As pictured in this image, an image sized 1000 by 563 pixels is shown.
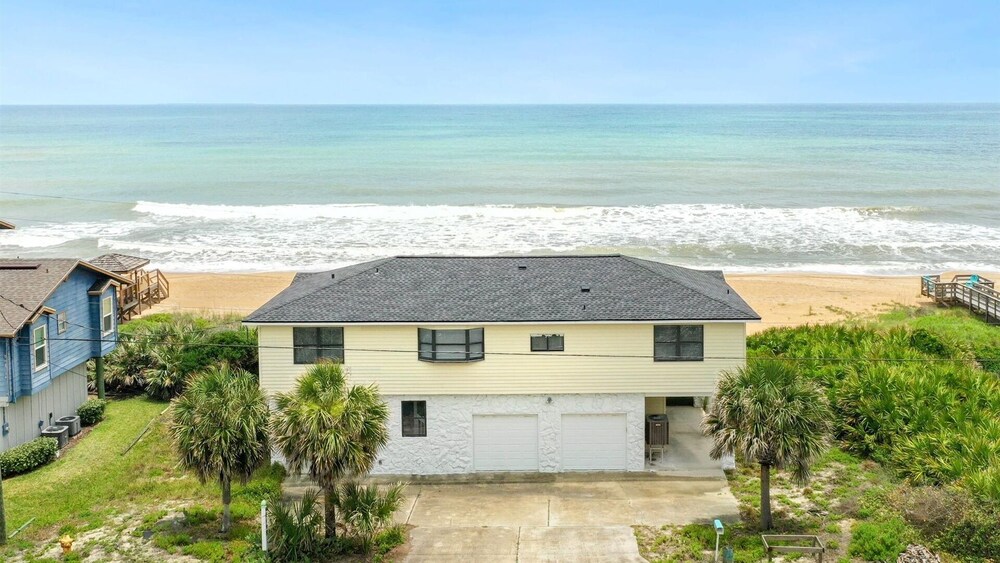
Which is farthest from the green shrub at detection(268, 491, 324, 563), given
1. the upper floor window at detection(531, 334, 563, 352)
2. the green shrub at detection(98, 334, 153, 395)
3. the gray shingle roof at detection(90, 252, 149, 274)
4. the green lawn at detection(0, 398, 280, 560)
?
the gray shingle roof at detection(90, 252, 149, 274)

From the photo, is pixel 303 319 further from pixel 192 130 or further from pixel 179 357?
pixel 192 130

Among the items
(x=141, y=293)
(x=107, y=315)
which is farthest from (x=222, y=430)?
(x=141, y=293)

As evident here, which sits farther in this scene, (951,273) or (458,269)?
(951,273)

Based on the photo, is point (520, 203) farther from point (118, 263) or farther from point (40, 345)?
point (40, 345)

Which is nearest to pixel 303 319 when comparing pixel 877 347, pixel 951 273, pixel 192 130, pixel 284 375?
pixel 284 375

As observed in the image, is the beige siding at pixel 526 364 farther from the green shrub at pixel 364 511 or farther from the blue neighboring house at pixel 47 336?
the blue neighboring house at pixel 47 336
